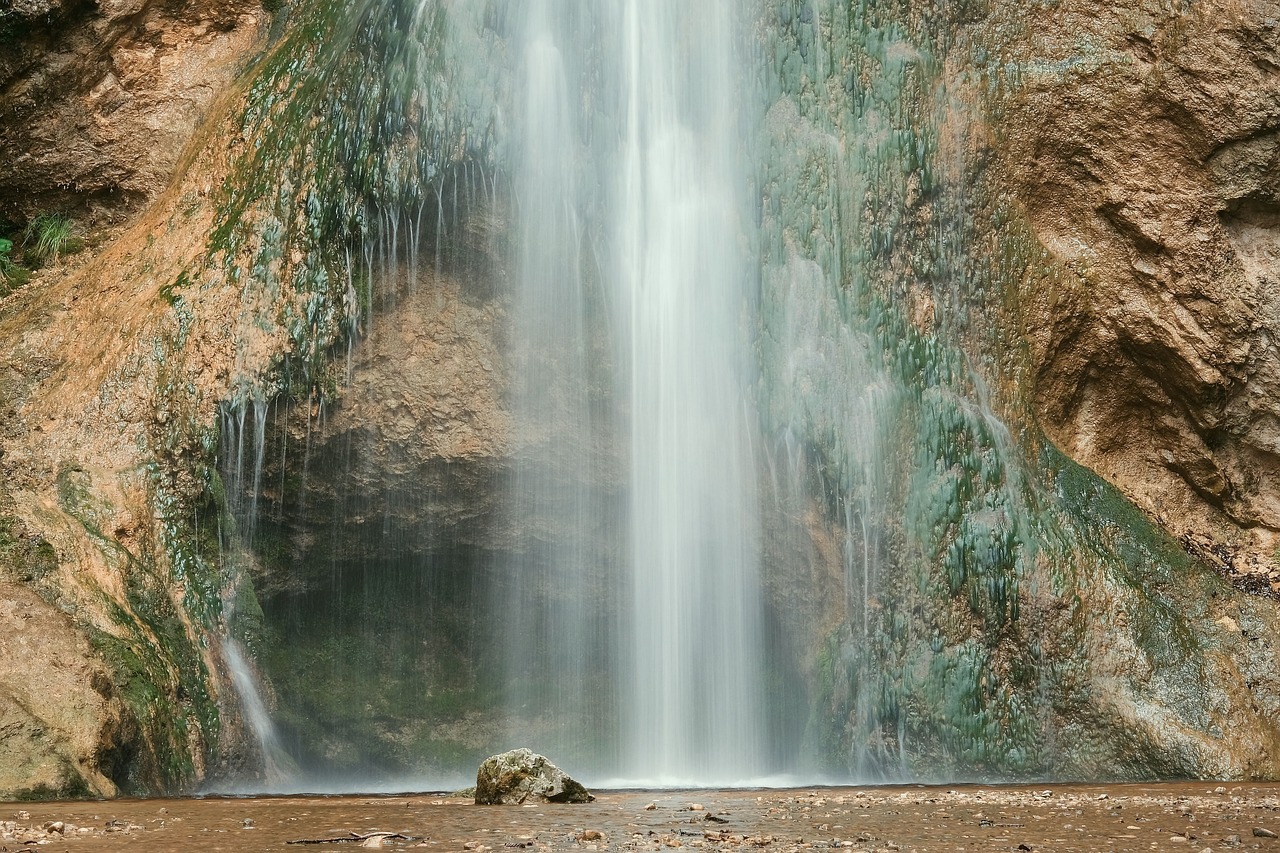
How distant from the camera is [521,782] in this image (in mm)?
6496

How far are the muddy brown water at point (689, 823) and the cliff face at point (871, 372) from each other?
317 cm

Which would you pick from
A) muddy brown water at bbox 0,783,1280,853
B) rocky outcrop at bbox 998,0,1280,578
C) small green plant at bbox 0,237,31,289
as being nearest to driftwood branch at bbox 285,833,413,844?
muddy brown water at bbox 0,783,1280,853

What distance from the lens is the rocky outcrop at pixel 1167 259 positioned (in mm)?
11609

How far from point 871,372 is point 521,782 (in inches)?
243

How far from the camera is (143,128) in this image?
13.1 m

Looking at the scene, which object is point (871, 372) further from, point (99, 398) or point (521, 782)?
point (99, 398)

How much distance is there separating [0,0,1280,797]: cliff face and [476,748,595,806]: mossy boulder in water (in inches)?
159

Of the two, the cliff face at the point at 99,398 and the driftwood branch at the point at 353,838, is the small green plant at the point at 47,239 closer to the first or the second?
the cliff face at the point at 99,398

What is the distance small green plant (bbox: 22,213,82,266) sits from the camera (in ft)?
42.2

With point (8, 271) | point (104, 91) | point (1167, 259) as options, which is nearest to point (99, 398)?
point (8, 271)

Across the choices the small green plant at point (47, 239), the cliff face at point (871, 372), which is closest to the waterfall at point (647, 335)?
the cliff face at point (871, 372)

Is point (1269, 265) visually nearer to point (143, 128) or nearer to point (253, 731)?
point (253, 731)

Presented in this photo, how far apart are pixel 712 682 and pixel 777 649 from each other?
1.03 meters

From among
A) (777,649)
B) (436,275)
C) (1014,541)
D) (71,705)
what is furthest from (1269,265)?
(71,705)
